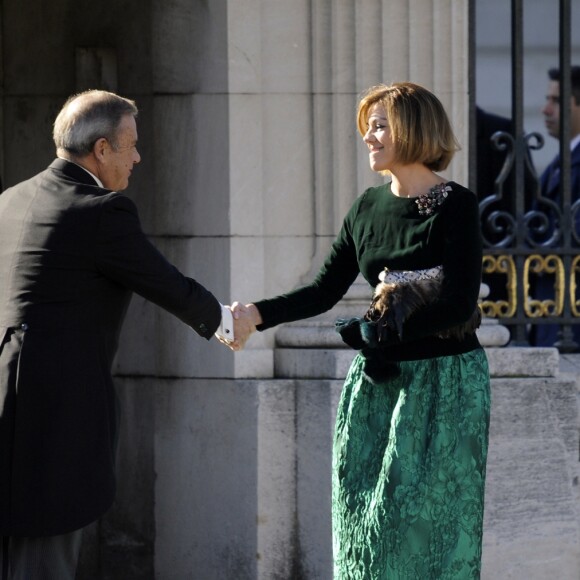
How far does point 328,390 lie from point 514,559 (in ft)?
3.30

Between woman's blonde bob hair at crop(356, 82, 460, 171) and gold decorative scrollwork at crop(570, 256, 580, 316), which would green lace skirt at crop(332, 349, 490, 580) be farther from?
gold decorative scrollwork at crop(570, 256, 580, 316)

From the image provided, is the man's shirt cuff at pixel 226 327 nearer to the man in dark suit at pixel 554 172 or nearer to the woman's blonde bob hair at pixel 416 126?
the woman's blonde bob hair at pixel 416 126

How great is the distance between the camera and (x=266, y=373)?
6.48 m

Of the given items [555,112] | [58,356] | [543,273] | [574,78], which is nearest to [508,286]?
[543,273]

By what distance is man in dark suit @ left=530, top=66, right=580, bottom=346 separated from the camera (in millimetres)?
7086

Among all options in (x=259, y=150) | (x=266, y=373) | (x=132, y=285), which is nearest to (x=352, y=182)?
(x=259, y=150)

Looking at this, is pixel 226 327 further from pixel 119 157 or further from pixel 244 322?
pixel 119 157

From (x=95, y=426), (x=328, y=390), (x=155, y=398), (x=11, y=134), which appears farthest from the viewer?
(x=11, y=134)

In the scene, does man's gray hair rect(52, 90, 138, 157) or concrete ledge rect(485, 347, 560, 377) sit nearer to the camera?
man's gray hair rect(52, 90, 138, 157)

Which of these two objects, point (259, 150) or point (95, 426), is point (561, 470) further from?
point (95, 426)

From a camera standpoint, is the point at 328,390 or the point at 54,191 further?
the point at 328,390

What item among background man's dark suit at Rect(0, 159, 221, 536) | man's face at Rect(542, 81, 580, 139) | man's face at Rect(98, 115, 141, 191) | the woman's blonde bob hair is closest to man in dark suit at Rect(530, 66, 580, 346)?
man's face at Rect(542, 81, 580, 139)

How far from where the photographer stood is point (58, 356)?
4.56 metres

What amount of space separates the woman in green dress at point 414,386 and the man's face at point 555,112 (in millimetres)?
2905
